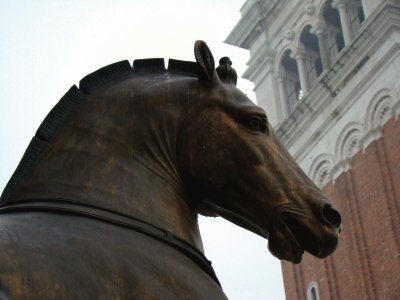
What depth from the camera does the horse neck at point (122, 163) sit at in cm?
264

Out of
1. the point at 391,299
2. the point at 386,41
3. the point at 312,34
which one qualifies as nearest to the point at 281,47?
the point at 312,34

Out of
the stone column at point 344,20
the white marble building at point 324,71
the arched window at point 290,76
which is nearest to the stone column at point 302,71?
the white marble building at point 324,71

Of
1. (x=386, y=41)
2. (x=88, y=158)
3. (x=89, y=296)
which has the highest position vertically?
(x=386, y=41)

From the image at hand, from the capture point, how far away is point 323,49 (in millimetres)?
27453

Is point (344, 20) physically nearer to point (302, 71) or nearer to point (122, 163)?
point (302, 71)

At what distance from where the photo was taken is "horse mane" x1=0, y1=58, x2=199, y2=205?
8.94 ft

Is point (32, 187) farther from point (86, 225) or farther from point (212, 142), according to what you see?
point (212, 142)

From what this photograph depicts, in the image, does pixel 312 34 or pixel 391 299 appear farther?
pixel 312 34

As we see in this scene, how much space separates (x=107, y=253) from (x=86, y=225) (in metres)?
0.13

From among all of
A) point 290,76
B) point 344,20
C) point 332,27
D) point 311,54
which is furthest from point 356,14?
point 290,76

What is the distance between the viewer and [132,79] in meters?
2.96

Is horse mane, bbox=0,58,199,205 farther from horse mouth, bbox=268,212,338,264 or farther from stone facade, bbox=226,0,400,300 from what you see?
stone facade, bbox=226,0,400,300

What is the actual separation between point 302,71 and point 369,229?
6363 millimetres

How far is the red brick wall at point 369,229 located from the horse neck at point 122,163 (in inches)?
761
